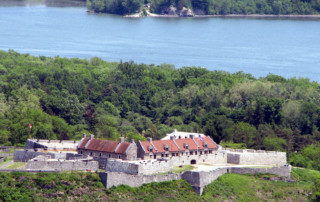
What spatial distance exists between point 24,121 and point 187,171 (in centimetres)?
2400

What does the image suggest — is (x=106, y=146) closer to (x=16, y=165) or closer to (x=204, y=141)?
(x=16, y=165)

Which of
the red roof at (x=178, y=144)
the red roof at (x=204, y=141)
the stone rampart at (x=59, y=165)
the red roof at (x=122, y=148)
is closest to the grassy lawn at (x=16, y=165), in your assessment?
the stone rampart at (x=59, y=165)

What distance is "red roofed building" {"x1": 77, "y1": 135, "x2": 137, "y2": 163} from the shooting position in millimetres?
67875

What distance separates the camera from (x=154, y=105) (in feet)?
379

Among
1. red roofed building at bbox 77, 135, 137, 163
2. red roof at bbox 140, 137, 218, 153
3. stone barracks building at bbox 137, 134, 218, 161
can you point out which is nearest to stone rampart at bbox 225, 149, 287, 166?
stone barracks building at bbox 137, 134, 218, 161

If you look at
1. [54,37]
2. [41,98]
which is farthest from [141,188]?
[54,37]

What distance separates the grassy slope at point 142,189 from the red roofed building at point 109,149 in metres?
4.04

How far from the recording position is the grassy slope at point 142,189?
61094 millimetres

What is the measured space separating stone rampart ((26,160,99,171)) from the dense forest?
17479mm

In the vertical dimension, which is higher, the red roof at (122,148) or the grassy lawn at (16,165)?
the red roof at (122,148)

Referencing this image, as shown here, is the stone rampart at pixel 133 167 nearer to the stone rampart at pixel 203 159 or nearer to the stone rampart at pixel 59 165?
the stone rampart at pixel 59 165

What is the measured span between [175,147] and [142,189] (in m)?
8.39

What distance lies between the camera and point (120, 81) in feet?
417

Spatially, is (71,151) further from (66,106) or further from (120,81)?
(120,81)
